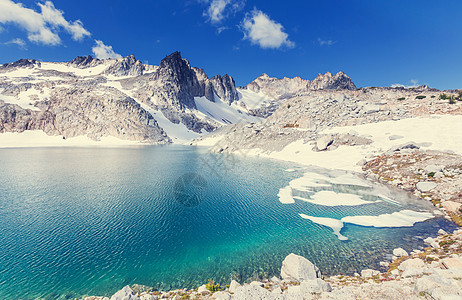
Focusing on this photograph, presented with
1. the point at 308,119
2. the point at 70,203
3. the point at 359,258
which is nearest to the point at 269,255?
the point at 359,258

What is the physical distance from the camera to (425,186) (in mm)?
36000

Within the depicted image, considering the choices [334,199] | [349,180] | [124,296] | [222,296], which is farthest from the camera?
[349,180]

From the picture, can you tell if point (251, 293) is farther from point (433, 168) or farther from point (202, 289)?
point (433, 168)

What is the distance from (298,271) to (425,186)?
3544 centimetres

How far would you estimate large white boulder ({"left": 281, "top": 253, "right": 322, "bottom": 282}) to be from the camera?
1563cm

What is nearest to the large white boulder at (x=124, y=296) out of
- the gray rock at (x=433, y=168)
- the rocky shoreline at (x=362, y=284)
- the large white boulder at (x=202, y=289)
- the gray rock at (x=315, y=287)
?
the rocky shoreline at (x=362, y=284)

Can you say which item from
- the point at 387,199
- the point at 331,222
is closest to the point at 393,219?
the point at 331,222

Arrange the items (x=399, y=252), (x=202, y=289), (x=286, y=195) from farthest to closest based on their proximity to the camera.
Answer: (x=286, y=195) < (x=399, y=252) < (x=202, y=289)

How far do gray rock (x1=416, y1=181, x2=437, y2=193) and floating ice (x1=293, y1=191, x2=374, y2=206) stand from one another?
37.2ft

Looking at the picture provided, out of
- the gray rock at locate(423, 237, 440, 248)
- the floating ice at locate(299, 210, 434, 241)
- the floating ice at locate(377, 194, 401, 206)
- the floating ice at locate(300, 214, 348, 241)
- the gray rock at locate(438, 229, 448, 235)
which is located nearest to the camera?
the gray rock at locate(423, 237, 440, 248)

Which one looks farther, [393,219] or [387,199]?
[387,199]

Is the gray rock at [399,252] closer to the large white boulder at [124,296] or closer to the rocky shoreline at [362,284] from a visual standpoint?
the rocky shoreline at [362,284]

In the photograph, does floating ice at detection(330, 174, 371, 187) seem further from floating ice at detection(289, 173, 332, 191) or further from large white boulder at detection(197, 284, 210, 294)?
large white boulder at detection(197, 284, 210, 294)

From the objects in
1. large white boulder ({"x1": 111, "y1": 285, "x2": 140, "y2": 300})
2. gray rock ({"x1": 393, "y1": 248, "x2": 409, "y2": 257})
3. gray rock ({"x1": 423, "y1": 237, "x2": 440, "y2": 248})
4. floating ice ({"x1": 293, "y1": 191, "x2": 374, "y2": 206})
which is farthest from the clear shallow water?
large white boulder ({"x1": 111, "y1": 285, "x2": 140, "y2": 300})
